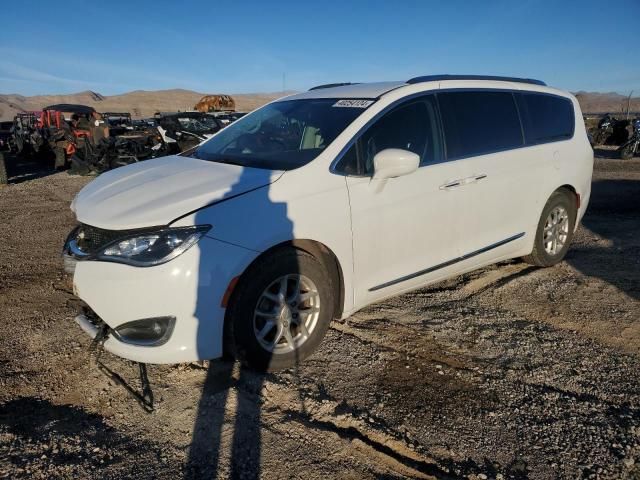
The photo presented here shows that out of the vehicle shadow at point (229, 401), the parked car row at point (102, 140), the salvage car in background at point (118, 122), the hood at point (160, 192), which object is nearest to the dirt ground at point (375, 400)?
the vehicle shadow at point (229, 401)

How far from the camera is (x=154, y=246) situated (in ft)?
8.91

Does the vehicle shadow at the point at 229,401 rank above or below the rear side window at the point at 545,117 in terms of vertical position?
below

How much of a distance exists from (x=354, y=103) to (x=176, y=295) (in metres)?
1.97

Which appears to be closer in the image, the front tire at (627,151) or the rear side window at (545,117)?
the rear side window at (545,117)

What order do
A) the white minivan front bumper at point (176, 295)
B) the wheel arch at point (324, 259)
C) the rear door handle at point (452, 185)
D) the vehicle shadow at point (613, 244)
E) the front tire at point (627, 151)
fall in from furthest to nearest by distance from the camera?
the front tire at point (627, 151), the vehicle shadow at point (613, 244), the rear door handle at point (452, 185), the wheel arch at point (324, 259), the white minivan front bumper at point (176, 295)

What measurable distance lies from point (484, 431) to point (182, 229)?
6.54ft

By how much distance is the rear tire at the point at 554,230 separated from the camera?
4898mm

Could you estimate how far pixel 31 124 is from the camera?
19.6 meters

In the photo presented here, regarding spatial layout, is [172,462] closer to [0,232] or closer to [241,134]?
[241,134]

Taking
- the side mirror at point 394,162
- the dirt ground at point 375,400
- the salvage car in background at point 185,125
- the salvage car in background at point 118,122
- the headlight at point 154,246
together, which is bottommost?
the dirt ground at point 375,400

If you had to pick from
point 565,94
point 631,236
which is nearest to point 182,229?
point 565,94

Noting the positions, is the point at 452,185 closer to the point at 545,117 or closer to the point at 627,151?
the point at 545,117

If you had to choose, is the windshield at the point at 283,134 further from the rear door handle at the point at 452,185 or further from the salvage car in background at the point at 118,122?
the salvage car in background at the point at 118,122

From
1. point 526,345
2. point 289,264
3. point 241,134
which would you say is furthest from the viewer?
point 241,134
